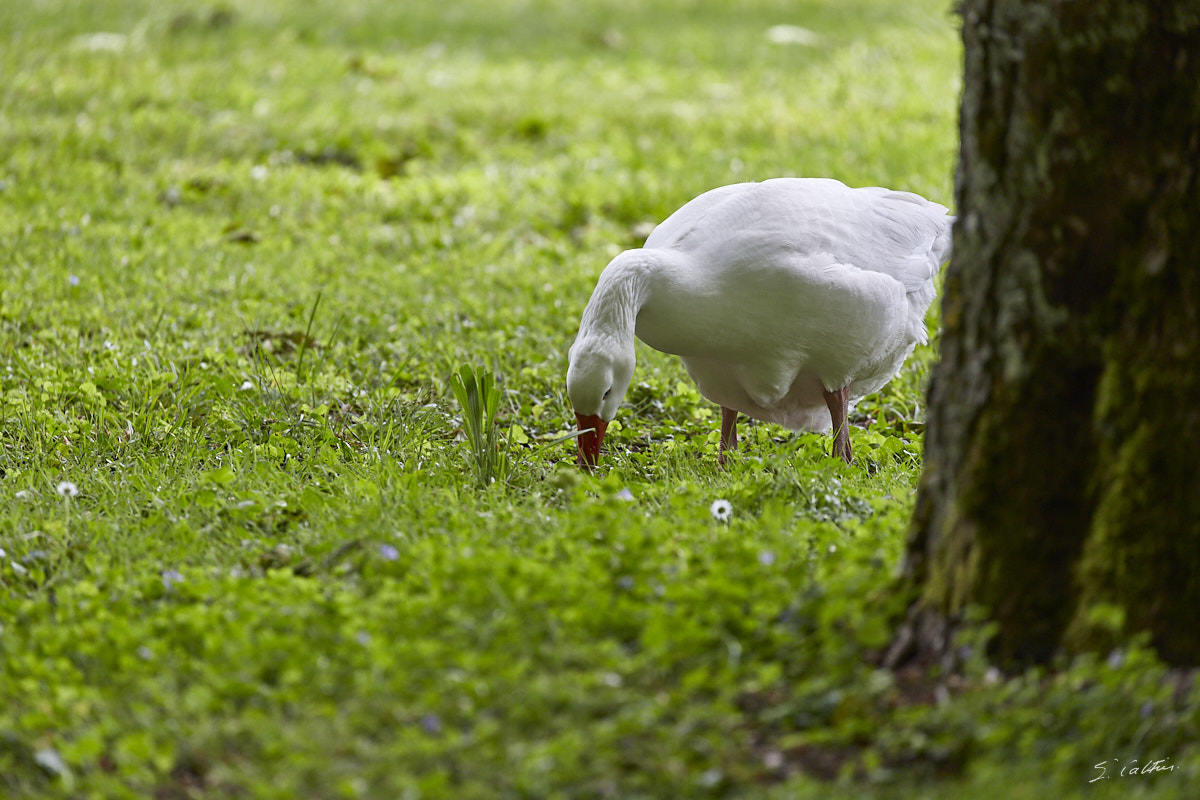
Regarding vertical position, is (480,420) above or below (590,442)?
above

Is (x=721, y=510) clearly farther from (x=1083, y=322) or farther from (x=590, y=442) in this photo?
(x=1083, y=322)

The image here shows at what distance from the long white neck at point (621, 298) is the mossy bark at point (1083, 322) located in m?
1.56

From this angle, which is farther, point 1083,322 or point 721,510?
point 721,510

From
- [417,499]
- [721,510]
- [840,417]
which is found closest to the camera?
[721,510]

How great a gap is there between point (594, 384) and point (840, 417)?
1173 millimetres

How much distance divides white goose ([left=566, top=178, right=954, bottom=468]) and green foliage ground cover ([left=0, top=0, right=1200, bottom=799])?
0.27m

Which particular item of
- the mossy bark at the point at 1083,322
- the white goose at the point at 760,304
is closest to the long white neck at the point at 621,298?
the white goose at the point at 760,304

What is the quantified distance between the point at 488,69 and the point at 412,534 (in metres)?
8.83

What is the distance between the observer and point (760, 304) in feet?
13.7

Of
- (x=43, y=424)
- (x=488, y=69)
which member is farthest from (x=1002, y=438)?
(x=488, y=69)

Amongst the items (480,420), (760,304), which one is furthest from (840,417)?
(480,420)

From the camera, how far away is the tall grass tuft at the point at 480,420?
4020mm

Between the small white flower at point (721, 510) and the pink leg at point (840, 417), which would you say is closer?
the small white flower at point (721, 510)

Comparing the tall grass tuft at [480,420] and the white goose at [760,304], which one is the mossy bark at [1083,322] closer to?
the white goose at [760,304]
